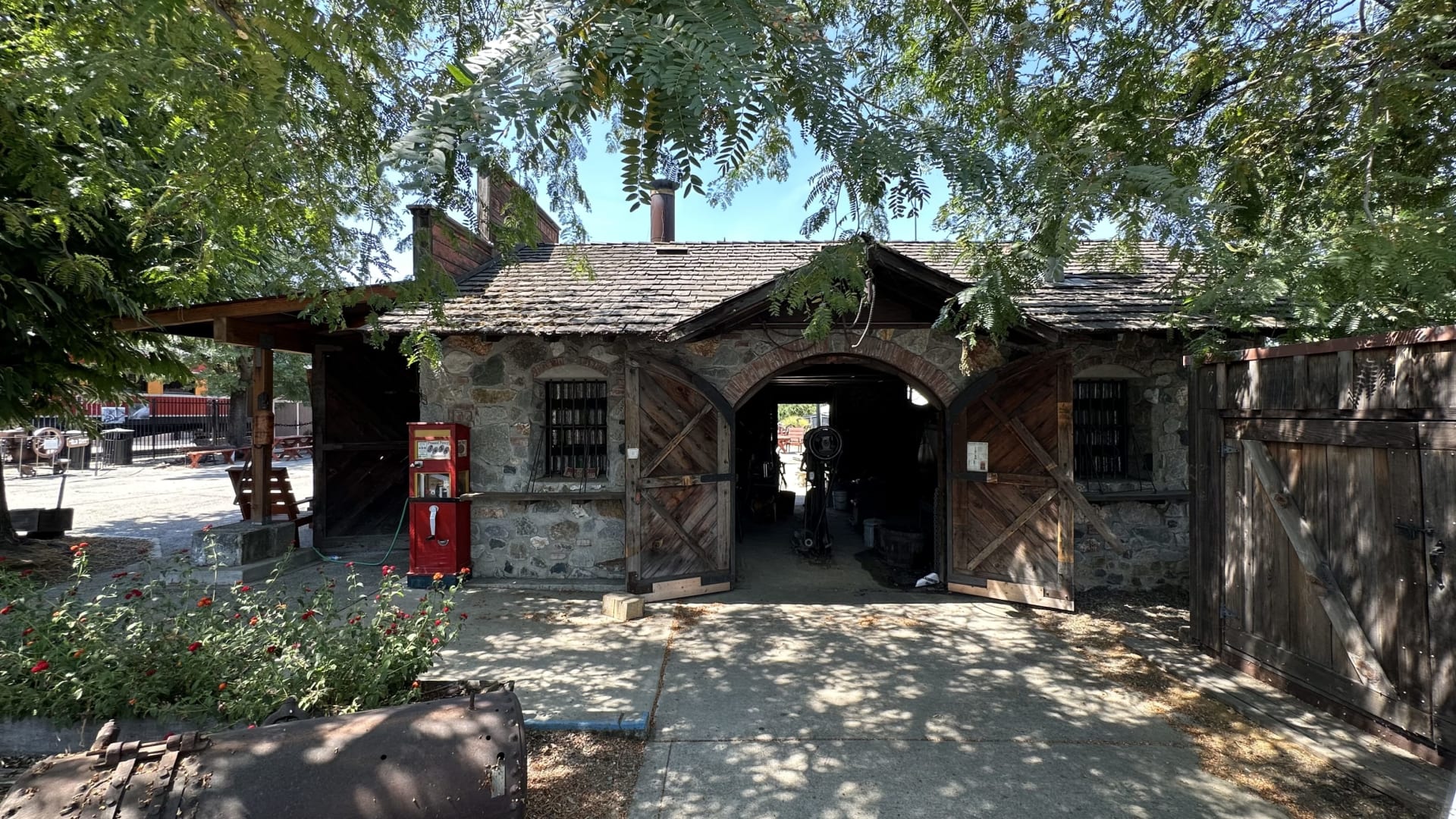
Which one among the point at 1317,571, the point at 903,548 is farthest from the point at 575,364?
the point at 1317,571

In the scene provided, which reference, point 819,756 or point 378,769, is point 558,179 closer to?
point 378,769

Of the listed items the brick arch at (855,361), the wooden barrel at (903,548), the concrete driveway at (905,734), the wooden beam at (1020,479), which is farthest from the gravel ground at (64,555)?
the wooden beam at (1020,479)

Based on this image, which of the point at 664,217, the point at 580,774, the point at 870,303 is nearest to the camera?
the point at 580,774

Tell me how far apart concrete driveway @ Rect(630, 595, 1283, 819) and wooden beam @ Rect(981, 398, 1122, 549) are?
1.28m

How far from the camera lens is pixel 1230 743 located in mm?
3824

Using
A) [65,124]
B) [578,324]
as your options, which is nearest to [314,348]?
[578,324]

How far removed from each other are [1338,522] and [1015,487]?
9.19 feet

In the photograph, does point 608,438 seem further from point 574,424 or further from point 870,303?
point 870,303

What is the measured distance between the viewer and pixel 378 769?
2418 mm

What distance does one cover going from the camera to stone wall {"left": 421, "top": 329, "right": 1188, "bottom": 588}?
280 inches

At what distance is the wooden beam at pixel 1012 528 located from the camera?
636 cm

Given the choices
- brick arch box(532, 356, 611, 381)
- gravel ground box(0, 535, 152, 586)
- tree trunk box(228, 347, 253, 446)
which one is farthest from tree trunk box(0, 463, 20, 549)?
tree trunk box(228, 347, 253, 446)

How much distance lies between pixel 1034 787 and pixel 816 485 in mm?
5556

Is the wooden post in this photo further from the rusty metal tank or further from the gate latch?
the gate latch
